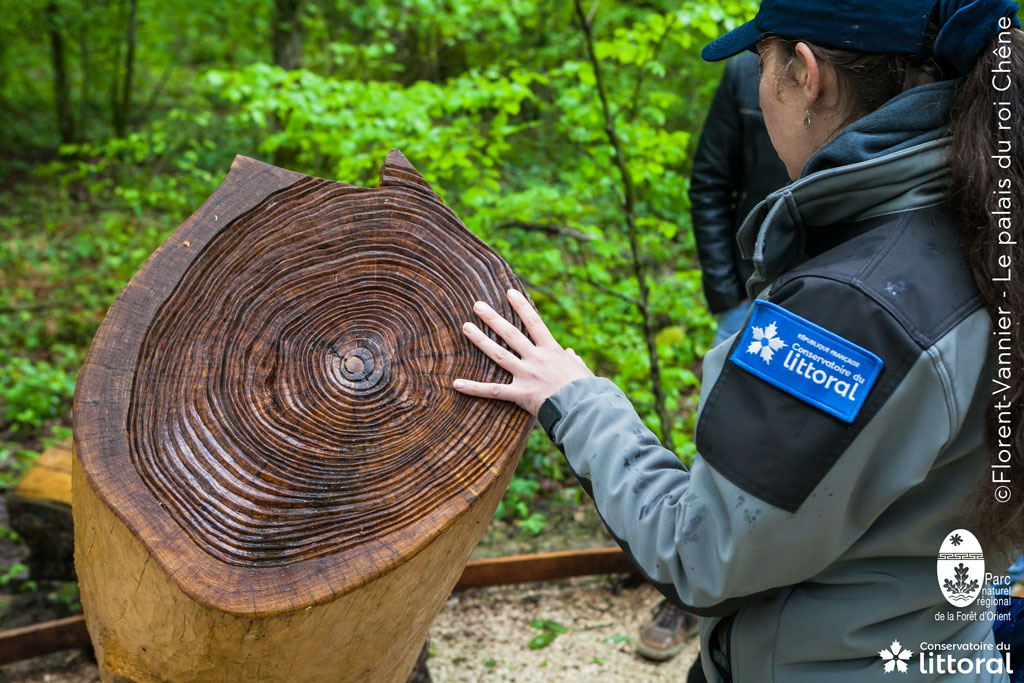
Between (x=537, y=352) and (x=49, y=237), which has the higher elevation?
(x=537, y=352)

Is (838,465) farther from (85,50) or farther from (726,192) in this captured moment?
(85,50)

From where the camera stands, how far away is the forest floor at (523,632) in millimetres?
3014

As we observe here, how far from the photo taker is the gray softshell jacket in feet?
3.59

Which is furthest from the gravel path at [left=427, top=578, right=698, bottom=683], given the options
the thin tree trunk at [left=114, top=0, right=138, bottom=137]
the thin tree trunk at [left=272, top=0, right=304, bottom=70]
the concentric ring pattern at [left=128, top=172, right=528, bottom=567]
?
the thin tree trunk at [left=114, top=0, right=138, bottom=137]

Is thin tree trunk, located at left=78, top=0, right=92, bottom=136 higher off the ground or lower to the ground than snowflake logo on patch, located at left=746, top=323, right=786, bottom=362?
higher

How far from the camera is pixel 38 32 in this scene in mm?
8797

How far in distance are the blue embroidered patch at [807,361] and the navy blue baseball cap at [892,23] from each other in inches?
18.2

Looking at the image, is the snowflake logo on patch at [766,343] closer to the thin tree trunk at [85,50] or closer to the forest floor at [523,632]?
the forest floor at [523,632]

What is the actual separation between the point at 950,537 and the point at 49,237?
320 inches

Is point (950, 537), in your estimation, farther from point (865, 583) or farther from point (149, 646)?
point (149, 646)

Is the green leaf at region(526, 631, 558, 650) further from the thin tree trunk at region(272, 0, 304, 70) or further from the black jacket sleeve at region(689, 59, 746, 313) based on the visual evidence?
the thin tree trunk at region(272, 0, 304, 70)

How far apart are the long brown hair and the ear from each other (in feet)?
0.15

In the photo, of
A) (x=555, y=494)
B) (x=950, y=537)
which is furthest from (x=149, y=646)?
(x=555, y=494)

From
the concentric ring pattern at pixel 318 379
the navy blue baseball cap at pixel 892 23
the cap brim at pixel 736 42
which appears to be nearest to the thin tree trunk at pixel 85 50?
the concentric ring pattern at pixel 318 379
